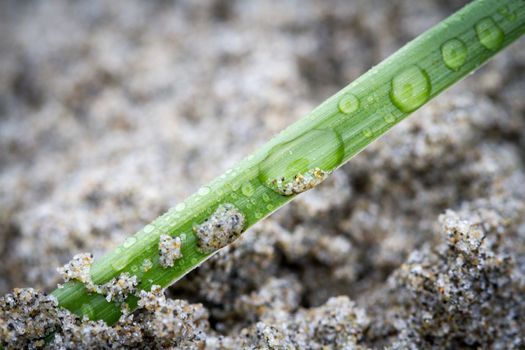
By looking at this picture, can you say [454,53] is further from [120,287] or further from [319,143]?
[120,287]

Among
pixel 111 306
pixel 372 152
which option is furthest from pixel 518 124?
pixel 111 306

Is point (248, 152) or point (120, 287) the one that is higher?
point (248, 152)

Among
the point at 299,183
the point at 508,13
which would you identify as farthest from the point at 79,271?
the point at 508,13

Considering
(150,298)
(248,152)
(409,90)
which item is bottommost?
(150,298)

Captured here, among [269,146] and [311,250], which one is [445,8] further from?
[269,146]

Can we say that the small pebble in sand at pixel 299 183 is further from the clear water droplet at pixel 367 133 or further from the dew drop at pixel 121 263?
the dew drop at pixel 121 263

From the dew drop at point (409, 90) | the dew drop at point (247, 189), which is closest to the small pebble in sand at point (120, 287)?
the dew drop at point (247, 189)
